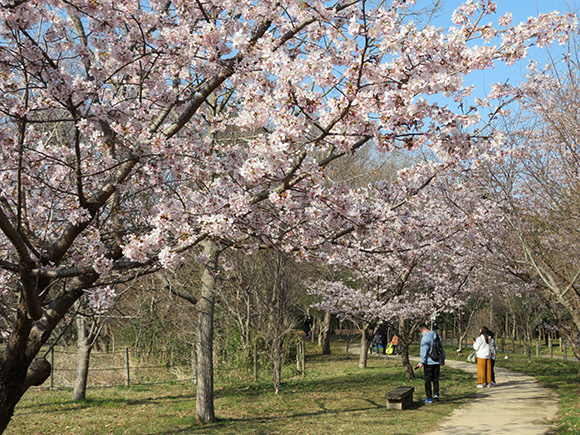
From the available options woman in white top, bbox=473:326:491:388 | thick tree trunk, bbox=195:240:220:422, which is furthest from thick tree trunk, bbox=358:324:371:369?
thick tree trunk, bbox=195:240:220:422

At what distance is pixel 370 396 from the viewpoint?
11766 millimetres

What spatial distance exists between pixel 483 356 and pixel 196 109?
10.2 m

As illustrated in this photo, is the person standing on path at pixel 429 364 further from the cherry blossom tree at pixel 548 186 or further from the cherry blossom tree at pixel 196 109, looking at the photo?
the cherry blossom tree at pixel 196 109

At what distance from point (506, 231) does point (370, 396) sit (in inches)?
192

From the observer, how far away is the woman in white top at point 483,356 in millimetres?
11922

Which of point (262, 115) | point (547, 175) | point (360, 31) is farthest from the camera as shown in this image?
point (547, 175)

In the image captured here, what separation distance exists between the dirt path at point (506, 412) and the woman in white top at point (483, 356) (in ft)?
0.83

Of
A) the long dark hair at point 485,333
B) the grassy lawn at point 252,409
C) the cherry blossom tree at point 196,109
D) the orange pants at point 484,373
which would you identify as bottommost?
the grassy lawn at point 252,409

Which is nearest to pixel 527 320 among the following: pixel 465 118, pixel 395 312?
pixel 395 312

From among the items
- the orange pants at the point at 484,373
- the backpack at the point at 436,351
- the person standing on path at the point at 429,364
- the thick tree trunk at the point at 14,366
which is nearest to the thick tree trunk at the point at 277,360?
the person standing on path at the point at 429,364

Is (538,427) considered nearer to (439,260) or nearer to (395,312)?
(395,312)

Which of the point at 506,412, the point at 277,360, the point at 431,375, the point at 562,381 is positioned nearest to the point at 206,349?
the point at 277,360

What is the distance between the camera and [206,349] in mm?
9875

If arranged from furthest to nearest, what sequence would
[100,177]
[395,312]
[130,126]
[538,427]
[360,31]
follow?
1. [395,312]
2. [538,427]
3. [100,177]
4. [130,126]
5. [360,31]
